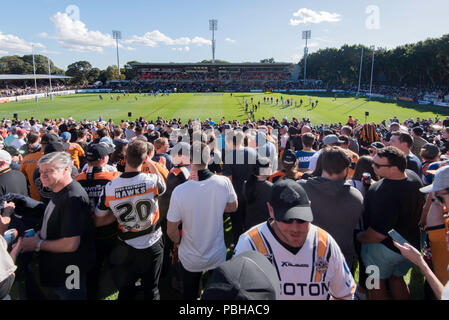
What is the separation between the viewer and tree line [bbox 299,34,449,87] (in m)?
53.4

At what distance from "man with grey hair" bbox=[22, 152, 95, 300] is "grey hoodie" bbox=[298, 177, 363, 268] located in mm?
2544

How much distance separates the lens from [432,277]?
2080 millimetres

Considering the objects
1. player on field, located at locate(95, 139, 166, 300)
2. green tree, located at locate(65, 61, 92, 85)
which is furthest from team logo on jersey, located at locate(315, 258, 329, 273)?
green tree, located at locate(65, 61, 92, 85)

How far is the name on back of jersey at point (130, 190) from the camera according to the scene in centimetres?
306

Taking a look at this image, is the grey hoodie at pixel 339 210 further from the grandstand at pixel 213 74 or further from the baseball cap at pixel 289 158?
the grandstand at pixel 213 74

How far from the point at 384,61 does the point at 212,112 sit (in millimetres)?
57762

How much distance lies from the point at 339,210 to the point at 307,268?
3.45 ft

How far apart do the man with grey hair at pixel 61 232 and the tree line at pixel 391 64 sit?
66.5 m

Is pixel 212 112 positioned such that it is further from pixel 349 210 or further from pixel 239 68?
pixel 239 68

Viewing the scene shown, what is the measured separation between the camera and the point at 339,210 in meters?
2.85

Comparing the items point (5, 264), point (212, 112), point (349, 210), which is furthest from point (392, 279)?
point (212, 112)

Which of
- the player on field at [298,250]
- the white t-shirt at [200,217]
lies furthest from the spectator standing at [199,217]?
the player on field at [298,250]

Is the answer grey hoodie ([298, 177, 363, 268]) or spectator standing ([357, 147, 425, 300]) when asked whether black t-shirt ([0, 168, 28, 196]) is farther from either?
spectator standing ([357, 147, 425, 300])

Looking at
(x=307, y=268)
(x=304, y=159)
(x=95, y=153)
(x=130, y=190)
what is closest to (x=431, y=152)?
(x=304, y=159)
